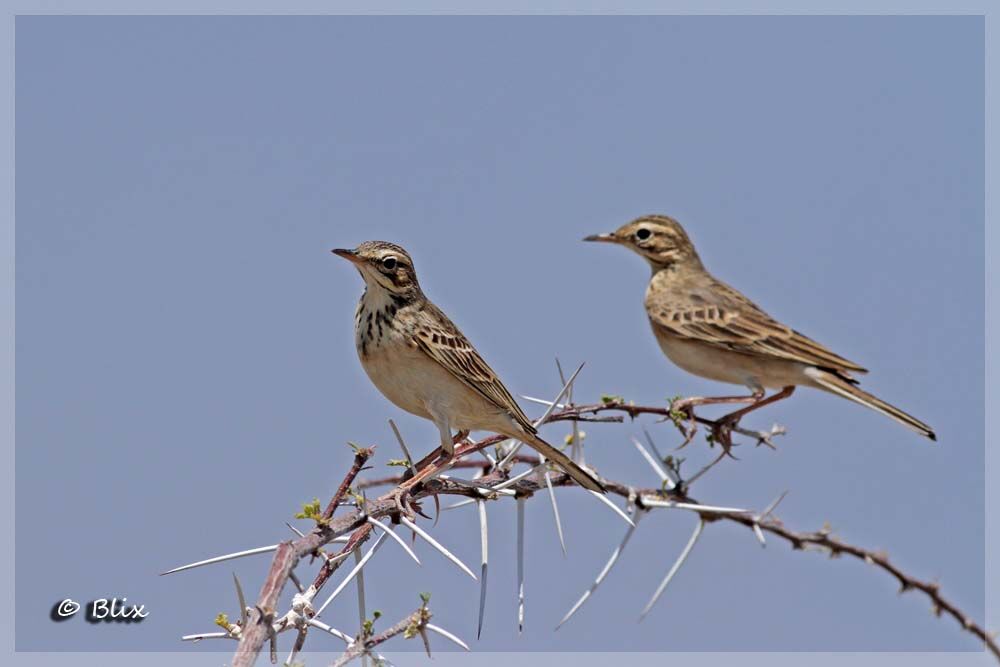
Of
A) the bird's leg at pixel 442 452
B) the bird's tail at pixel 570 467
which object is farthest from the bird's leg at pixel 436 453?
the bird's tail at pixel 570 467

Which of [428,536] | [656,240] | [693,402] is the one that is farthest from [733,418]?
[428,536]

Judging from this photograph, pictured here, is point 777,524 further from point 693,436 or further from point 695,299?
point 695,299

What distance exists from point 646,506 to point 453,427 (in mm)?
2399

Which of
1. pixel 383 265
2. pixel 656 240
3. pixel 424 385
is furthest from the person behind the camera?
pixel 656 240

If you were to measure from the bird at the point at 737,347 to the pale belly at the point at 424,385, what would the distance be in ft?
5.25

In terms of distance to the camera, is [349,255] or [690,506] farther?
[349,255]

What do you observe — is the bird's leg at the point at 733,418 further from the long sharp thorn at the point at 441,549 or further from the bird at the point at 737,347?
the long sharp thorn at the point at 441,549

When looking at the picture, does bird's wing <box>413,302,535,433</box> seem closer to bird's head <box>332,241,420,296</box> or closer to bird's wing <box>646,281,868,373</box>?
bird's head <box>332,241,420,296</box>

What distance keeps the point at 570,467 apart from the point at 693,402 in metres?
2.21

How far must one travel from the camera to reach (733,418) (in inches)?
324

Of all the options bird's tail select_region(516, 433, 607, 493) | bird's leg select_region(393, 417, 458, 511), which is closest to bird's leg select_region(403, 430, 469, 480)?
bird's leg select_region(393, 417, 458, 511)

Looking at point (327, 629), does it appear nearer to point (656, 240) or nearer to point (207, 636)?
point (207, 636)
